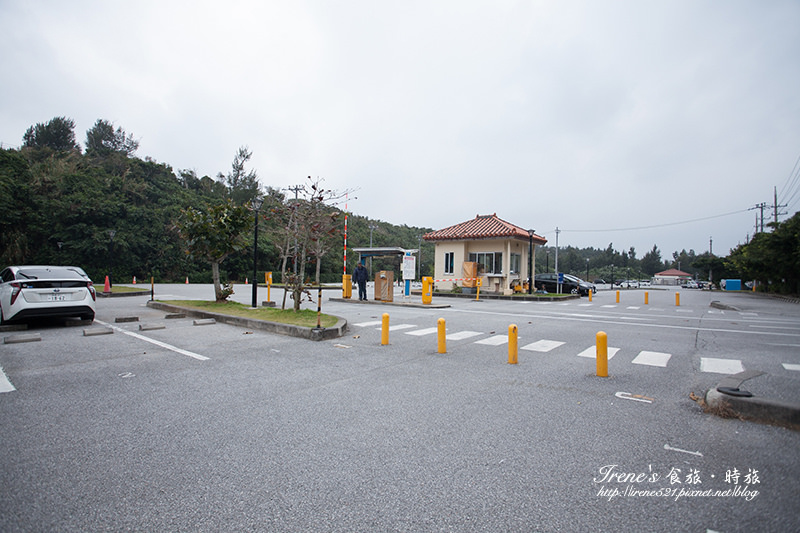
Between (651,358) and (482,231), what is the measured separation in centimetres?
1974

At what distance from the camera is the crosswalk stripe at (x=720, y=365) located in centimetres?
650

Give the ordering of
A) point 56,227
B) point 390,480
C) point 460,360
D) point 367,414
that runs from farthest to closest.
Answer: point 56,227, point 460,360, point 367,414, point 390,480

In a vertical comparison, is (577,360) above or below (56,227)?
below

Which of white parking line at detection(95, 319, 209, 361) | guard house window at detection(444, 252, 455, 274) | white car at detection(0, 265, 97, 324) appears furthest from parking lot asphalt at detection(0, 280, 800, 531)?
guard house window at detection(444, 252, 455, 274)

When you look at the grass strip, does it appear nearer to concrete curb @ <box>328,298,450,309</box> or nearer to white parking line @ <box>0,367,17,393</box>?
white parking line @ <box>0,367,17,393</box>

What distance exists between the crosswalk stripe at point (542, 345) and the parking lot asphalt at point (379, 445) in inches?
37.1

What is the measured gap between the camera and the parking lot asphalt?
2.67 m

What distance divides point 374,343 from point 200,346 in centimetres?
349

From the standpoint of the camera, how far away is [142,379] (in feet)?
18.7

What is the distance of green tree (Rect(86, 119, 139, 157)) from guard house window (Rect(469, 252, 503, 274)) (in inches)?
2377

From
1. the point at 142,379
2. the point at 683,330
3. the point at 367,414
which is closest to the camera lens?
the point at 367,414

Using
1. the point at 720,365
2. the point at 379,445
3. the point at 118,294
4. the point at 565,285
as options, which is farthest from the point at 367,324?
the point at 565,285

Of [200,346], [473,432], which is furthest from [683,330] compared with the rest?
[200,346]

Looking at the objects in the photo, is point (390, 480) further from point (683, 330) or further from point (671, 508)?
point (683, 330)
